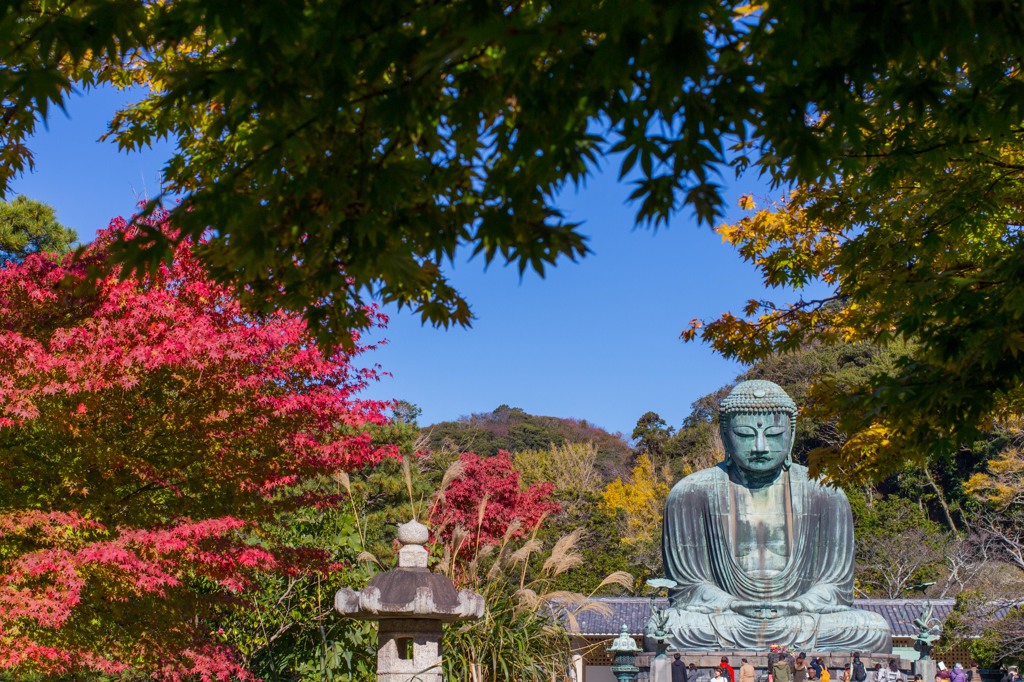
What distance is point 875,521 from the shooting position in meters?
28.8

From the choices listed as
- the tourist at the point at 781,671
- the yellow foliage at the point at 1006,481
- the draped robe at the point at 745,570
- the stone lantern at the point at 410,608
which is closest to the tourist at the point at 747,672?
the draped robe at the point at 745,570

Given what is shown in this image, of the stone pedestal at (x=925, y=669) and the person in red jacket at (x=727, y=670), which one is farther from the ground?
the person in red jacket at (x=727, y=670)

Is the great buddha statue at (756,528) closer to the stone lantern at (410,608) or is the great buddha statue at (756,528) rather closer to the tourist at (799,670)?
the tourist at (799,670)

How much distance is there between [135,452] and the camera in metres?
7.30

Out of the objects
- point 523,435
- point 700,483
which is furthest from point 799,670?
point 523,435

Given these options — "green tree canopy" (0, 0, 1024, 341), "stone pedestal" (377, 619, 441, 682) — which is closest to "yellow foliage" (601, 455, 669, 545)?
Answer: "stone pedestal" (377, 619, 441, 682)

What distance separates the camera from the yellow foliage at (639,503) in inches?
1335

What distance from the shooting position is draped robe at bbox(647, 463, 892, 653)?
1591cm

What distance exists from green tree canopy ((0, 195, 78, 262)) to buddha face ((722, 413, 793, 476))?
12.5 metres

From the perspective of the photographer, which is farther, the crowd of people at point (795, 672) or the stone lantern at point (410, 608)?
the crowd of people at point (795, 672)

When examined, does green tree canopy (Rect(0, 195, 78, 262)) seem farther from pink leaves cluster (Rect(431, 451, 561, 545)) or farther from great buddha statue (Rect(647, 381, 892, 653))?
great buddha statue (Rect(647, 381, 892, 653))

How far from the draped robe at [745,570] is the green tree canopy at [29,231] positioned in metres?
12.3

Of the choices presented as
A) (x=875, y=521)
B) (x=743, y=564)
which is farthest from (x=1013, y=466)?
(x=743, y=564)

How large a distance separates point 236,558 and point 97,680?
370cm
